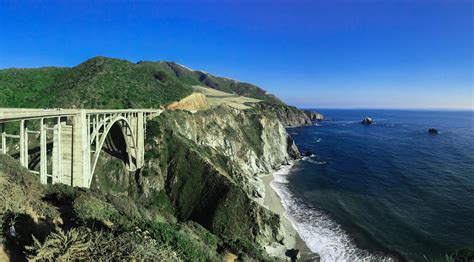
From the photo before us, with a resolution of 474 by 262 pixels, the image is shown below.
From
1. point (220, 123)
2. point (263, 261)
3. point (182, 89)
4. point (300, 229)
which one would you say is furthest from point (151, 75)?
point (263, 261)

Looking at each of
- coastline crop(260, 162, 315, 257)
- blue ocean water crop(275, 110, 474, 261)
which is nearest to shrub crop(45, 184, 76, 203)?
coastline crop(260, 162, 315, 257)

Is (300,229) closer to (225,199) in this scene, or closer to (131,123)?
(225,199)

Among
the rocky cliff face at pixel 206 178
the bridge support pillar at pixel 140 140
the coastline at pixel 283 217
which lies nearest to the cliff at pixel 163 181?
the rocky cliff face at pixel 206 178

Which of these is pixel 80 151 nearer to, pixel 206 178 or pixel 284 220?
pixel 206 178

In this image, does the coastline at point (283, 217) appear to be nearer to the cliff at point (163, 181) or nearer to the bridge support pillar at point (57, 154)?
the cliff at point (163, 181)

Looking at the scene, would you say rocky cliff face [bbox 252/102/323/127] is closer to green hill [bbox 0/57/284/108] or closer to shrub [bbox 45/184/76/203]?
green hill [bbox 0/57/284/108]

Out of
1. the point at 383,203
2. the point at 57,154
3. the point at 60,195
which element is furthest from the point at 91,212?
the point at 383,203
